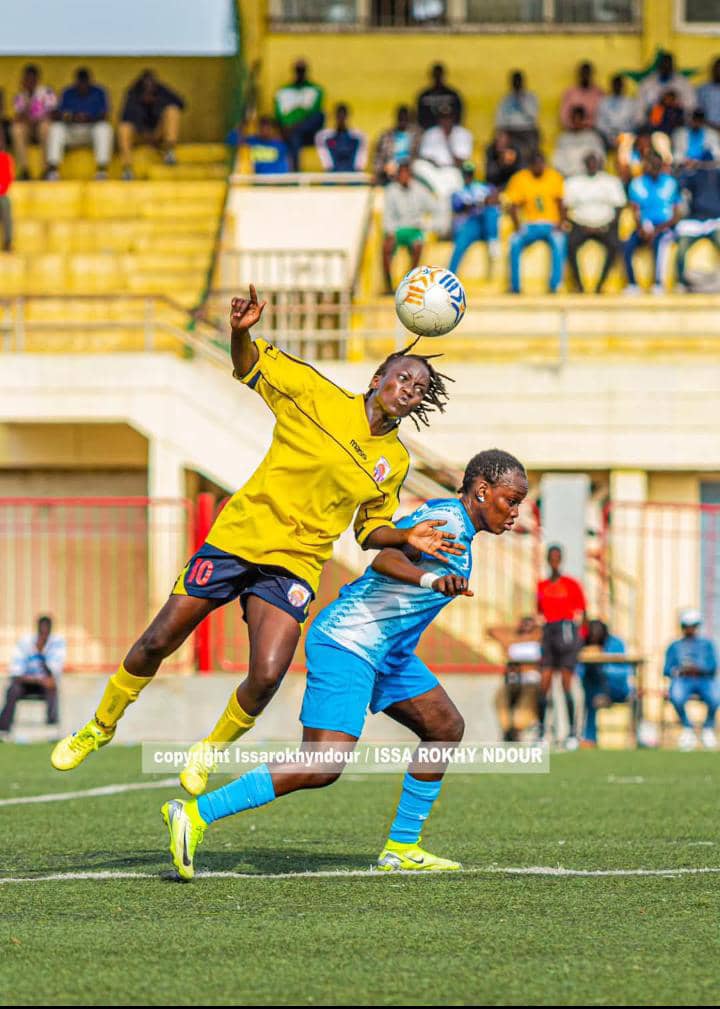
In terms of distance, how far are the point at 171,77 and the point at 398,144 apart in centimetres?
444

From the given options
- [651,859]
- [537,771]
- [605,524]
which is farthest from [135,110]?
[651,859]

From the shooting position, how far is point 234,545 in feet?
23.8

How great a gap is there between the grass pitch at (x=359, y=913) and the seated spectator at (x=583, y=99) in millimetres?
15902

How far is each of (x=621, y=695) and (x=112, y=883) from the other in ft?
39.0

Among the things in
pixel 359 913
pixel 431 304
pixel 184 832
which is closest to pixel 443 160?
pixel 431 304

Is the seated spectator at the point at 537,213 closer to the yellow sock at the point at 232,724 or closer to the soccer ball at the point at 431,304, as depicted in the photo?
the soccer ball at the point at 431,304

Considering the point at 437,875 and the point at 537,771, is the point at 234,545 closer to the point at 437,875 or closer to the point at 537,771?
the point at 437,875

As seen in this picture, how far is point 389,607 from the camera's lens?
23.0ft

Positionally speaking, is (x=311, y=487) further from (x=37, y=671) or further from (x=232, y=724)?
(x=37, y=671)

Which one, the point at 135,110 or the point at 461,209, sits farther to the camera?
the point at 135,110

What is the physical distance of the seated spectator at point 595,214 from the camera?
22578 millimetres

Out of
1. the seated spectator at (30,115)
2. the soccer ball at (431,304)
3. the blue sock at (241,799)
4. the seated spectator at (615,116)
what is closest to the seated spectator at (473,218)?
the seated spectator at (615,116)

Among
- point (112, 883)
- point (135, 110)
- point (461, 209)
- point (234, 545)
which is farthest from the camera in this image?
point (135, 110)

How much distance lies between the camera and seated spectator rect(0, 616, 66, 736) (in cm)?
1747
